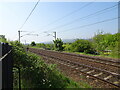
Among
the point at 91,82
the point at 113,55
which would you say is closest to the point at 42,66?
the point at 91,82

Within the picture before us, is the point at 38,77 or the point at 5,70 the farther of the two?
the point at 38,77

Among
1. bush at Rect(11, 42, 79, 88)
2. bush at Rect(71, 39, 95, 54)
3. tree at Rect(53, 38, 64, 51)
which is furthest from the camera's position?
tree at Rect(53, 38, 64, 51)

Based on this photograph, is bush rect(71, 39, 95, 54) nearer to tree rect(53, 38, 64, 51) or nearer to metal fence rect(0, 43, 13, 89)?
tree rect(53, 38, 64, 51)

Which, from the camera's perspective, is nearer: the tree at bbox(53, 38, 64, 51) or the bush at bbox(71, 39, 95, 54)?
the bush at bbox(71, 39, 95, 54)

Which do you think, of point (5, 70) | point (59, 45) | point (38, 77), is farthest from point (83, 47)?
point (5, 70)

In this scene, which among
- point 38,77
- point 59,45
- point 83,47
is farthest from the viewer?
point 59,45

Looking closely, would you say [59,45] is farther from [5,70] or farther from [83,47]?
[5,70]

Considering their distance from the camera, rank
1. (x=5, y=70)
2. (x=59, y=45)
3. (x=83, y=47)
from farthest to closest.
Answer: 1. (x=59, y=45)
2. (x=83, y=47)
3. (x=5, y=70)

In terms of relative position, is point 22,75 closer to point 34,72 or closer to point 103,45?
point 34,72

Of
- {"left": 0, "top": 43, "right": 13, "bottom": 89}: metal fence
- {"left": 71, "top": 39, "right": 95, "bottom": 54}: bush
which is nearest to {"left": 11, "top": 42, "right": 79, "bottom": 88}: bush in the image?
{"left": 0, "top": 43, "right": 13, "bottom": 89}: metal fence

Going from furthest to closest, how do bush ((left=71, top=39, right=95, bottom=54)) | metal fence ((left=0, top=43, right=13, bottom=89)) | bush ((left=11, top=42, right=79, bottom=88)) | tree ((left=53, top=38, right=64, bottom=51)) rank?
tree ((left=53, top=38, right=64, bottom=51)), bush ((left=71, top=39, right=95, bottom=54)), bush ((left=11, top=42, right=79, bottom=88)), metal fence ((left=0, top=43, right=13, bottom=89))

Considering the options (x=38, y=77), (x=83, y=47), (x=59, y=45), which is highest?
(x=59, y=45)

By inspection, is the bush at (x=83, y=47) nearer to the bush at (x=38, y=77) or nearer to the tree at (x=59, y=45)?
the tree at (x=59, y=45)

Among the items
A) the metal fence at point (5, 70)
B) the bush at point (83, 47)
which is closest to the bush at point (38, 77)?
the metal fence at point (5, 70)
